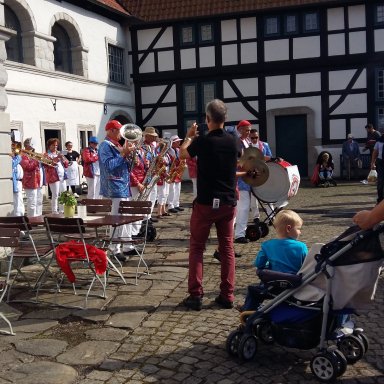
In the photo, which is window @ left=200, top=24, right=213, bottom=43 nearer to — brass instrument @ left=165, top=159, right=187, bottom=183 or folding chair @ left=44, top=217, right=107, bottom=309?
brass instrument @ left=165, top=159, right=187, bottom=183

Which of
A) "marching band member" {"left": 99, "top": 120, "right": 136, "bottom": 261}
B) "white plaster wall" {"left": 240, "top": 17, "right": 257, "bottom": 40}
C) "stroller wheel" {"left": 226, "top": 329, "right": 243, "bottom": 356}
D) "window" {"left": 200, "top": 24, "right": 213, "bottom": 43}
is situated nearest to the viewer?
"stroller wheel" {"left": 226, "top": 329, "right": 243, "bottom": 356}

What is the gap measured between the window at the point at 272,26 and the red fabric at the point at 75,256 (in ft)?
58.6

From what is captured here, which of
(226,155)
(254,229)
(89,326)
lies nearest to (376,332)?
(226,155)

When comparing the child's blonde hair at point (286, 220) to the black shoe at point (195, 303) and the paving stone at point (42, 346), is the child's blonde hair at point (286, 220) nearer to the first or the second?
the black shoe at point (195, 303)

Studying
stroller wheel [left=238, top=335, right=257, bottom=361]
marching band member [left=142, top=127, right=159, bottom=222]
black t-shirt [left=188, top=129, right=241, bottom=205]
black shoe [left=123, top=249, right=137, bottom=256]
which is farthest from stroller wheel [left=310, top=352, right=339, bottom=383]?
marching band member [left=142, top=127, right=159, bottom=222]

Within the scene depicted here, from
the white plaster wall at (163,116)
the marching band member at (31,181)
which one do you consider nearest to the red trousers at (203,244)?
the marching band member at (31,181)

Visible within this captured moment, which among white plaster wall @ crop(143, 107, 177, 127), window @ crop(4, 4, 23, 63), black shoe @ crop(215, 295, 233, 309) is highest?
Answer: window @ crop(4, 4, 23, 63)

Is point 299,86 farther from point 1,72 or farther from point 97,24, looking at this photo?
point 1,72

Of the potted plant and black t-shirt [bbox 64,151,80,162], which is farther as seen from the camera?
black t-shirt [bbox 64,151,80,162]

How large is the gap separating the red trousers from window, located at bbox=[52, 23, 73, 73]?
15733 mm

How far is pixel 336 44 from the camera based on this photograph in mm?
21016

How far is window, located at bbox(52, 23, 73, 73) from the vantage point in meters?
19.1

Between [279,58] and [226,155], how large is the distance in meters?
17.5

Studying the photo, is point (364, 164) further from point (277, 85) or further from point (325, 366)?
point (325, 366)
